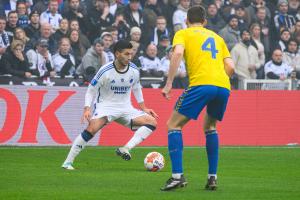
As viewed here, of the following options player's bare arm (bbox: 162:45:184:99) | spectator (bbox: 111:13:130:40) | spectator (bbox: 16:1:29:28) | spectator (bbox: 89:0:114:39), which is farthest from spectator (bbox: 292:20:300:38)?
player's bare arm (bbox: 162:45:184:99)

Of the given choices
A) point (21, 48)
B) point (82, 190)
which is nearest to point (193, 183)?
point (82, 190)

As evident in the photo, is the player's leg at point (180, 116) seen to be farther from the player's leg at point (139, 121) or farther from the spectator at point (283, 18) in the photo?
the spectator at point (283, 18)

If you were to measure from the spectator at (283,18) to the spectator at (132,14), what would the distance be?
498 centimetres

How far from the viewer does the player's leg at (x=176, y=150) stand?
1101 cm

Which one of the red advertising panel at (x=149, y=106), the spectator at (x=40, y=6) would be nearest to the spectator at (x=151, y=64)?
the red advertising panel at (x=149, y=106)

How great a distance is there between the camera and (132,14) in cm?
2453

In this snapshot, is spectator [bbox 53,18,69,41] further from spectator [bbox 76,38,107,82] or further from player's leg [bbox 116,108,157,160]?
player's leg [bbox 116,108,157,160]

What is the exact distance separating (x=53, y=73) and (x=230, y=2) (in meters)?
7.38

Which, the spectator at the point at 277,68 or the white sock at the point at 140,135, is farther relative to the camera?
the spectator at the point at 277,68

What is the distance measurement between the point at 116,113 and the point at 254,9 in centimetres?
1297

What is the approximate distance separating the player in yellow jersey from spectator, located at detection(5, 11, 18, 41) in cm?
1116

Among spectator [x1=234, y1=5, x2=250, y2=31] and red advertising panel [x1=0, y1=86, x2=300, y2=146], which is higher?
spectator [x1=234, y1=5, x2=250, y2=31]

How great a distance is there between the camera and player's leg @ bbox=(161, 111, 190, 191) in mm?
11009

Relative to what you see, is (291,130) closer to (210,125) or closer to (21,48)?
(21,48)
